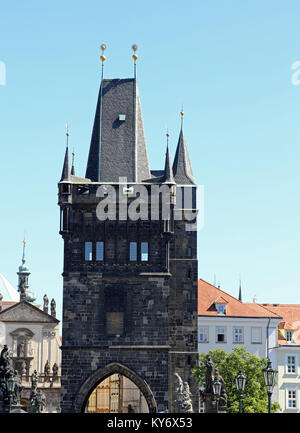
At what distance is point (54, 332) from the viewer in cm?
8306

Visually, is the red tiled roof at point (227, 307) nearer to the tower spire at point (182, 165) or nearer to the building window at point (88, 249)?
the tower spire at point (182, 165)

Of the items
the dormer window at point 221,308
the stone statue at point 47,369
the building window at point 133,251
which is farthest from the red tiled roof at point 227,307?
the stone statue at point 47,369

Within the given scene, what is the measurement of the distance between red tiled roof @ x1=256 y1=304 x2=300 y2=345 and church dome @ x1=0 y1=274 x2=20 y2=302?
126 ft

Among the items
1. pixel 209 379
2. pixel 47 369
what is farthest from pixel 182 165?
pixel 209 379

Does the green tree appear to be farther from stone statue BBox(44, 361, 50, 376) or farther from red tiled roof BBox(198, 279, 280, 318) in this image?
stone statue BBox(44, 361, 50, 376)

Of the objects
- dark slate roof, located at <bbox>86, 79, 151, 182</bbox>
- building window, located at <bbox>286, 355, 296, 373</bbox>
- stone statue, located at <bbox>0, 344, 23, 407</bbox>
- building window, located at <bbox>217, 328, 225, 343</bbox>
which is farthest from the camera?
building window, located at <bbox>217, 328, 225, 343</bbox>

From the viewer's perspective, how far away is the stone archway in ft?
177

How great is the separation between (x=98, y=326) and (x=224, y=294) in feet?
46.5

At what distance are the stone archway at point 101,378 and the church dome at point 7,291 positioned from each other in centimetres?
4773

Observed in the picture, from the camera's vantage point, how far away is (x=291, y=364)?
63.2 meters

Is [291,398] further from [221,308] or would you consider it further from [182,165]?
[182,165]

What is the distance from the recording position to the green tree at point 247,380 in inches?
1866

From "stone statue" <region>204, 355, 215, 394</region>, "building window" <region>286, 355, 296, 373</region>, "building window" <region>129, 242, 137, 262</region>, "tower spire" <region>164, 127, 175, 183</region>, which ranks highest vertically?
"tower spire" <region>164, 127, 175, 183</region>

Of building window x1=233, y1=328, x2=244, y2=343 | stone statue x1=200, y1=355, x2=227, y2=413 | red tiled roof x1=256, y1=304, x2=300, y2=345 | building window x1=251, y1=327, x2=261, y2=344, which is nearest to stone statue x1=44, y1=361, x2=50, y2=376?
red tiled roof x1=256, y1=304, x2=300, y2=345
